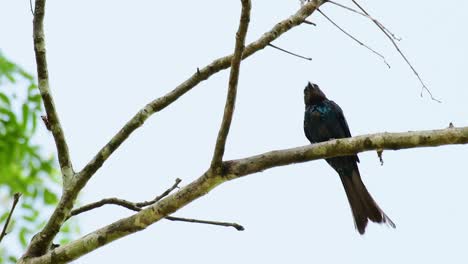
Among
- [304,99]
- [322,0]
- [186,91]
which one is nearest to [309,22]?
[322,0]

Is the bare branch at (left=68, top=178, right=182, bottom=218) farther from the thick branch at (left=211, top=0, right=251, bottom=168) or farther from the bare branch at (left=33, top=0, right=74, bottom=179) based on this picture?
the thick branch at (left=211, top=0, right=251, bottom=168)

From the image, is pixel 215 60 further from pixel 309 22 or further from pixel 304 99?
pixel 304 99

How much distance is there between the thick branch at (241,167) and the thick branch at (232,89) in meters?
0.08

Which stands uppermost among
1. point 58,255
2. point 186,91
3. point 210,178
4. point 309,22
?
point 309,22

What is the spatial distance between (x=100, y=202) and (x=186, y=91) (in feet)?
2.35

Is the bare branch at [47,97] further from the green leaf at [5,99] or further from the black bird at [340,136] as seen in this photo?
the black bird at [340,136]

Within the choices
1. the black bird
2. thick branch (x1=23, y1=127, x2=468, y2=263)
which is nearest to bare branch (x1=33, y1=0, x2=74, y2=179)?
thick branch (x1=23, y1=127, x2=468, y2=263)

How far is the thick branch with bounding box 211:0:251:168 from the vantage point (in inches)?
98.1

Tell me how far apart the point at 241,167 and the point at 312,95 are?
3537 mm

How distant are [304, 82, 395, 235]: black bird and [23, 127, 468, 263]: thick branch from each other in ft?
5.79

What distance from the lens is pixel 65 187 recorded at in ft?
9.84

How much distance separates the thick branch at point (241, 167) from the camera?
262cm

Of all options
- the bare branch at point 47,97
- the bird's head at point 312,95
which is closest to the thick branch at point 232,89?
the bare branch at point 47,97

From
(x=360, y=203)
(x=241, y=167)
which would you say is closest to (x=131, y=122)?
(x=241, y=167)
